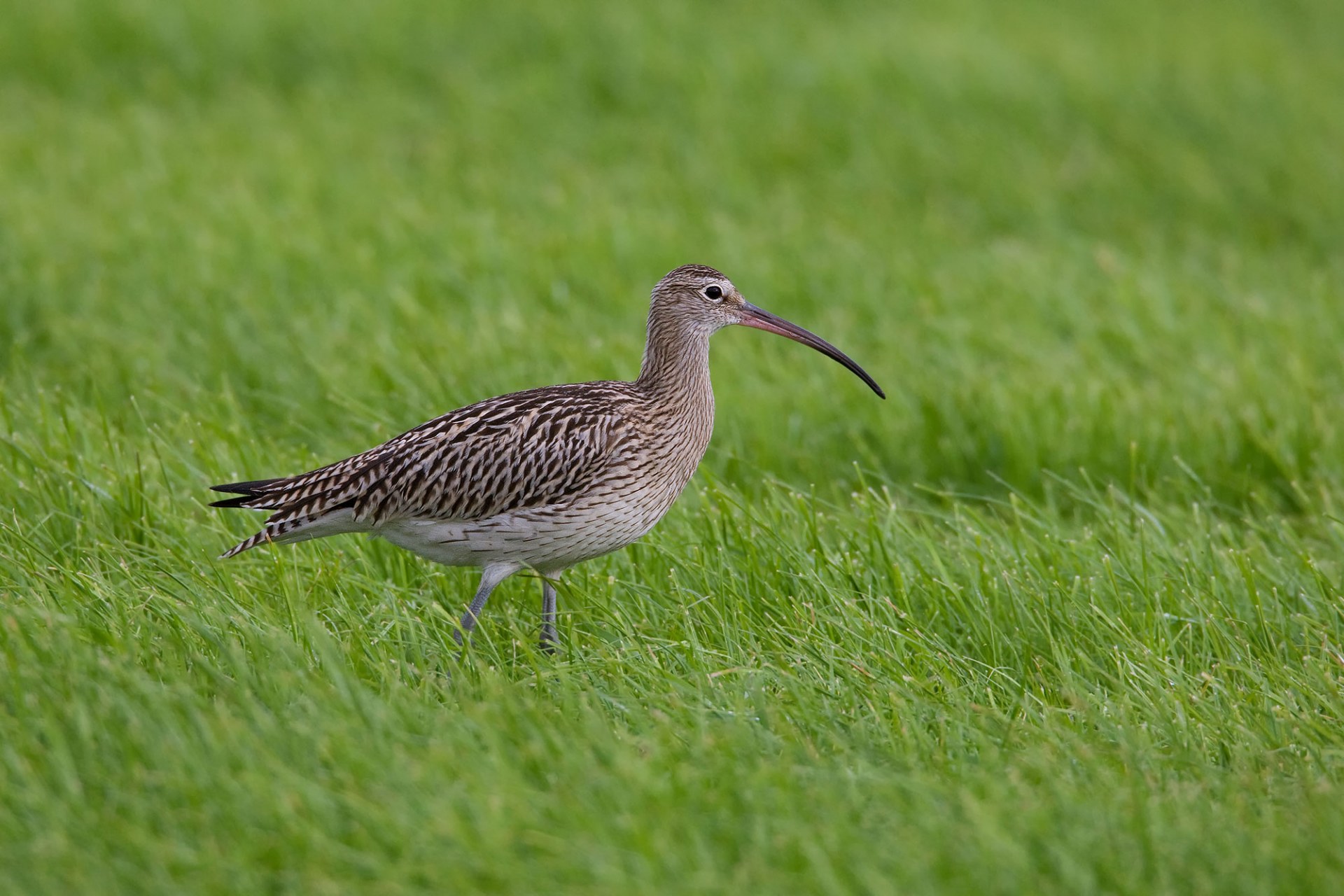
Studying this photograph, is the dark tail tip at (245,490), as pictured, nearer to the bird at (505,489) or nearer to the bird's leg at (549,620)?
the bird at (505,489)

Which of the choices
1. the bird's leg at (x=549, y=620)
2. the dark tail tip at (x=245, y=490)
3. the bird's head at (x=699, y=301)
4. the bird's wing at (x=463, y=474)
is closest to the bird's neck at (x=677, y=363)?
the bird's head at (x=699, y=301)

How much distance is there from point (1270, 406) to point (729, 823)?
5.07 metres

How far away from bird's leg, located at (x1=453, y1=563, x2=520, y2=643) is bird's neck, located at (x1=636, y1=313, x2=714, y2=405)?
0.91 metres

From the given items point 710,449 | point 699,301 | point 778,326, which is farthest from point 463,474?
point 710,449

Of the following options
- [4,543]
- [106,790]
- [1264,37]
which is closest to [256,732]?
[106,790]

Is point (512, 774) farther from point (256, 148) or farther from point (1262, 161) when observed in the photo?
point (1262, 161)

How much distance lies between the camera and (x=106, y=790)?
4004 mm

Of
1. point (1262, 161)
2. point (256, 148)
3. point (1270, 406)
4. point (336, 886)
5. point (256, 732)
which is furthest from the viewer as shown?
point (1262, 161)

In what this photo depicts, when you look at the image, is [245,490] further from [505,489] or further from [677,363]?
[677,363]

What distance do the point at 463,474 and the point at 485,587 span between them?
16.1 inches

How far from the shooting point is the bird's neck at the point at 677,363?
5781 millimetres

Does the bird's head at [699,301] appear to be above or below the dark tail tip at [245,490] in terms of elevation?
above

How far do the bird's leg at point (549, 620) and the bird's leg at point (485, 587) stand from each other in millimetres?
139

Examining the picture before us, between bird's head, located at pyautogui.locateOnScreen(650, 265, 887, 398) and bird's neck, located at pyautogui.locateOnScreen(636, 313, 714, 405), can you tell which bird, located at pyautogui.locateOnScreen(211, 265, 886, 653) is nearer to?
bird's neck, located at pyautogui.locateOnScreen(636, 313, 714, 405)
